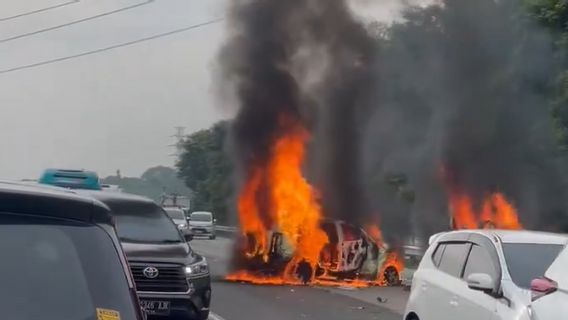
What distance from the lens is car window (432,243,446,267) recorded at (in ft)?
34.1

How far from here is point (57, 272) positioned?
3.99 metres

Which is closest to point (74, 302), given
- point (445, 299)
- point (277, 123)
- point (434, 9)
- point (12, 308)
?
point (12, 308)

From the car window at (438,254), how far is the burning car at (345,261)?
1416 cm

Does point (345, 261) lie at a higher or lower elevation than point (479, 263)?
lower

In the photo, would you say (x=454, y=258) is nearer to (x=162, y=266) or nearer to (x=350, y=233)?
(x=162, y=266)

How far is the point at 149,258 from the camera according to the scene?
1352 centimetres

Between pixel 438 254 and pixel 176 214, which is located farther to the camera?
pixel 176 214

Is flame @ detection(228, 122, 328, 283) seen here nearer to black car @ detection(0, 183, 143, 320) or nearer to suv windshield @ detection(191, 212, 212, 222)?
black car @ detection(0, 183, 143, 320)

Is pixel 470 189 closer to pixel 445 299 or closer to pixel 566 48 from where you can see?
pixel 566 48

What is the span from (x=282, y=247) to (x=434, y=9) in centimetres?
1235

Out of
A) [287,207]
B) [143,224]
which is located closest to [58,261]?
[143,224]

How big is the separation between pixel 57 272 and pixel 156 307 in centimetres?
943

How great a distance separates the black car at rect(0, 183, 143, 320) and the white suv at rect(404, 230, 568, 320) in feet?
15.0

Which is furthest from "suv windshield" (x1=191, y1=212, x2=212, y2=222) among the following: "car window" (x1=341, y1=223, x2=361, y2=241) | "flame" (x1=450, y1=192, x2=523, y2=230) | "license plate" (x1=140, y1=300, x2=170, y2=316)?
"license plate" (x1=140, y1=300, x2=170, y2=316)
